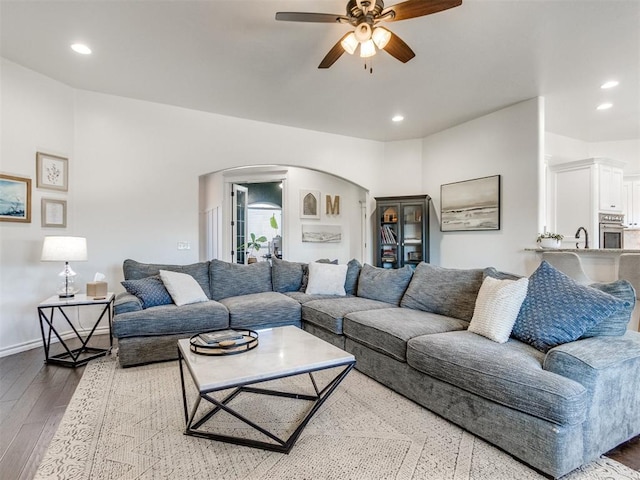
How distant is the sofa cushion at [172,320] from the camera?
3020mm

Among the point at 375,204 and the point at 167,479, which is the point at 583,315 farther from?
the point at 375,204

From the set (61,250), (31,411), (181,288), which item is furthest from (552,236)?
(61,250)

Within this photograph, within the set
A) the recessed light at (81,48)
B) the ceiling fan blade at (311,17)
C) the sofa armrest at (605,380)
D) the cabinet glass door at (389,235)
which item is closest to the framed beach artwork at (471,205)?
the cabinet glass door at (389,235)

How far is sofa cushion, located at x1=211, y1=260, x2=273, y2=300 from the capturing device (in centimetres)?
406

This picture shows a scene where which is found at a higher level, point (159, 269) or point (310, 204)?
point (310, 204)

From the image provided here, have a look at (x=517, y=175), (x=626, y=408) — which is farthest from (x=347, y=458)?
(x=517, y=175)

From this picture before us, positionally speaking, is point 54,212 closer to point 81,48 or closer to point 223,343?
point 81,48

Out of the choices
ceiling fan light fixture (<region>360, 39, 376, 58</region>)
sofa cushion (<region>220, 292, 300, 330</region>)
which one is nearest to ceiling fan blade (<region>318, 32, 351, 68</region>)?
ceiling fan light fixture (<region>360, 39, 376, 58</region>)

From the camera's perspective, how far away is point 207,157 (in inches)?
186

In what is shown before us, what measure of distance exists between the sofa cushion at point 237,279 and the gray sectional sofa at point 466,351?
0.30m

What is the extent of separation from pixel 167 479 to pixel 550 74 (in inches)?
186

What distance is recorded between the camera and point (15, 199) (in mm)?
3498

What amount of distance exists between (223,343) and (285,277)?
2332 mm

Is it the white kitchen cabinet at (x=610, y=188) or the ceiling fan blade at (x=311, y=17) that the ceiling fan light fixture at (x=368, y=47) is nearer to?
the ceiling fan blade at (x=311, y=17)
